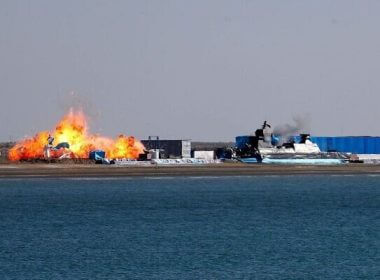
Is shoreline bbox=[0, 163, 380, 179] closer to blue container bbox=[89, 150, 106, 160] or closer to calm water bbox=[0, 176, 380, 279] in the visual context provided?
blue container bbox=[89, 150, 106, 160]

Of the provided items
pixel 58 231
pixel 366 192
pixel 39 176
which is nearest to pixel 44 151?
pixel 39 176

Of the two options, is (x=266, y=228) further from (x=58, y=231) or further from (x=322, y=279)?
(x=322, y=279)

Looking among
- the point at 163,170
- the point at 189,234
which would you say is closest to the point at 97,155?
the point at 163,170

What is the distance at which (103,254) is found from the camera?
64.9 m

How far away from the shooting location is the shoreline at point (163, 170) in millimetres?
164375

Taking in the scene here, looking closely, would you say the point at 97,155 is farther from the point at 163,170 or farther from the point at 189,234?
the point at 189,234

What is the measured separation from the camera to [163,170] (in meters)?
176

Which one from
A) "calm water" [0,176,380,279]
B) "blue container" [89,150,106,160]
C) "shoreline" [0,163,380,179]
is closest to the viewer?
"calm water" [0,176,380,279]

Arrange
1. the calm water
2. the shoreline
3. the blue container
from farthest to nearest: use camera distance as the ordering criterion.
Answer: the blue container, the shoreline, the calm water

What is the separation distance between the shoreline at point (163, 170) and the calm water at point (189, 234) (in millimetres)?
33055

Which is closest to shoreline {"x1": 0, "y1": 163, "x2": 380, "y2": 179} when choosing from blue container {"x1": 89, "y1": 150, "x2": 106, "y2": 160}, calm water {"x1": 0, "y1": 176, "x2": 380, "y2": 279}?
blue container {"x1": 89, "y1": 150, "x2": 106, "y2": 160}

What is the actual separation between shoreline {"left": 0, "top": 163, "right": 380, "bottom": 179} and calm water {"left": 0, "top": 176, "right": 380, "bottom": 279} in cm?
3305

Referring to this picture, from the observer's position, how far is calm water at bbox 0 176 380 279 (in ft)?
195

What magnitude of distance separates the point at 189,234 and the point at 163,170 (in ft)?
327
